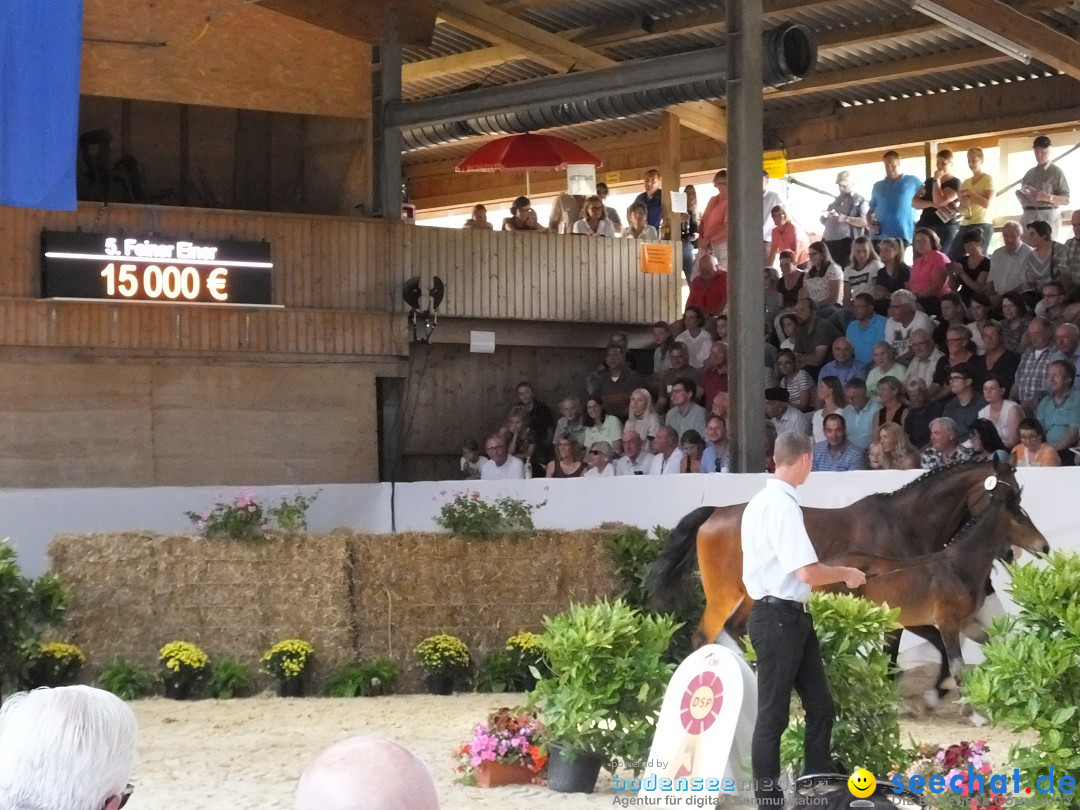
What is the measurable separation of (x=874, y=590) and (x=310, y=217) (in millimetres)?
8241

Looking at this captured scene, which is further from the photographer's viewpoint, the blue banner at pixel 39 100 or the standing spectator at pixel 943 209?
the standing spectator at pixel 943 209

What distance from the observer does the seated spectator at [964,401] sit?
11.3 metres

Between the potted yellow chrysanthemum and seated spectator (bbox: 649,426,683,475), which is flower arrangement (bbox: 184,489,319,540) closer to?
the potted yellow chrysanthemum

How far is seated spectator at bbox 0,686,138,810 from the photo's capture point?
7.49 ft

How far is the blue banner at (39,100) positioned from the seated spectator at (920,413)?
6613 mm

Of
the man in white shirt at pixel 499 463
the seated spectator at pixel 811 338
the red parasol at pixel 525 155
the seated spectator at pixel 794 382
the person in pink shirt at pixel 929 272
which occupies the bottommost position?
the man in white shirt at pixel 499 463

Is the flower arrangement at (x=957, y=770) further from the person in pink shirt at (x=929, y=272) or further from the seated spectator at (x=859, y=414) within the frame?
the person in pink shirt at (x=929, y=272)

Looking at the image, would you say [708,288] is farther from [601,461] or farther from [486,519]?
[486,519]

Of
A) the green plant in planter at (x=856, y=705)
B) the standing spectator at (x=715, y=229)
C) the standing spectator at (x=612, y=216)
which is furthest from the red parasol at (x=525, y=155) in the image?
the green plant in planter at (x=856, y=705)

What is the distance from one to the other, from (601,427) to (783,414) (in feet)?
7.55

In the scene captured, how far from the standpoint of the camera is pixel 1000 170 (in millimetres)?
17688

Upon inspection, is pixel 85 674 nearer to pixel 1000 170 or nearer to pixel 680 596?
pixel 680 596

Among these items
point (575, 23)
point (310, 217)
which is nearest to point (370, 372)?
point (310, 217)

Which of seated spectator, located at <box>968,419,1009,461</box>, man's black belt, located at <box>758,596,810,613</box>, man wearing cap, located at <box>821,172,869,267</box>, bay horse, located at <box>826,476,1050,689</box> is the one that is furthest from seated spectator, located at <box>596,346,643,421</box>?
man's black belt, located at <box>758,596,810,613</box>
